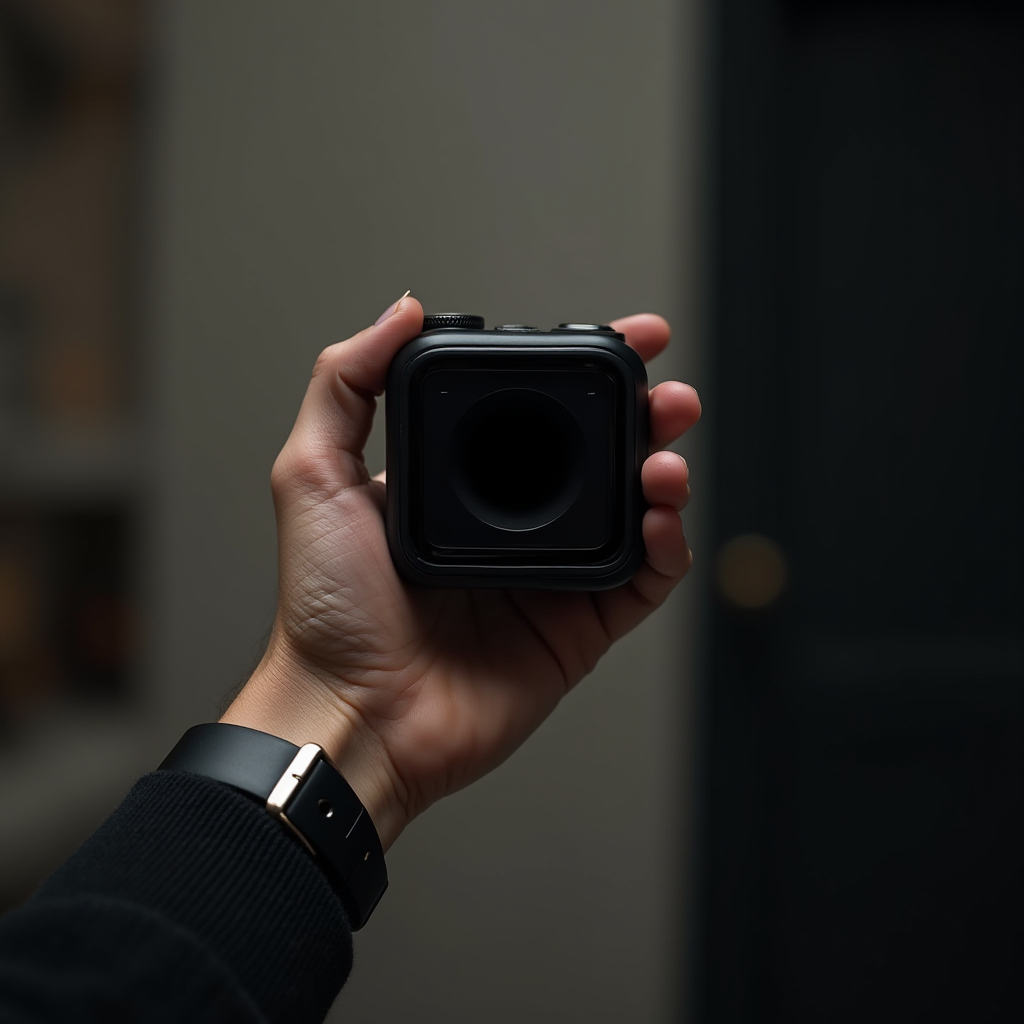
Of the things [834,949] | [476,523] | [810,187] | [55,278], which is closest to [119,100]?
[55,278]

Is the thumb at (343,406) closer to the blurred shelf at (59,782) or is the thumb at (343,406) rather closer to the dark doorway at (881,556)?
the dark doorway at (881,556)

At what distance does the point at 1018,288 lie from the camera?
4.45 ft

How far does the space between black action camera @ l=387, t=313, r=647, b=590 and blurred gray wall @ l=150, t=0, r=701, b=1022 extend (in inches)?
27.1

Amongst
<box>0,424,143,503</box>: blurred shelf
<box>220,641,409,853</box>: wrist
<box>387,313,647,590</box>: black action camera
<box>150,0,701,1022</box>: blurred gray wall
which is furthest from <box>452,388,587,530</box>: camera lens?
<box>0,424,143,503</box>: blurred shelf

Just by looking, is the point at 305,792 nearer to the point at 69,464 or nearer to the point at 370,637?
the point at 370,637

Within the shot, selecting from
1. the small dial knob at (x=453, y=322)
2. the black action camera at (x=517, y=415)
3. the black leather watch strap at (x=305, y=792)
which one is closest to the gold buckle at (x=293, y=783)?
the black leather watch strap at (x=305, y=792)

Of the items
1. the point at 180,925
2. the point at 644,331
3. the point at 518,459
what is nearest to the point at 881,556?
the point at 644,331

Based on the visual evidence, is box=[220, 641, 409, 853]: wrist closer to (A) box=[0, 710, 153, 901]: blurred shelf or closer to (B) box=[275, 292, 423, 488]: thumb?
(B) box=[275, 292, 423, 488]: thumb

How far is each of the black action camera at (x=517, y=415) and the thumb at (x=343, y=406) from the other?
0.04m

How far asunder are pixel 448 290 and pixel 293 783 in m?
0.91

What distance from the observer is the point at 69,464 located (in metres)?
1.33

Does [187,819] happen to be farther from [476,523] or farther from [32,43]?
[32,43]

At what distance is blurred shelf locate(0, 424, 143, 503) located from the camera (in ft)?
4.21

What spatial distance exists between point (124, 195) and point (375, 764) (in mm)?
1144
